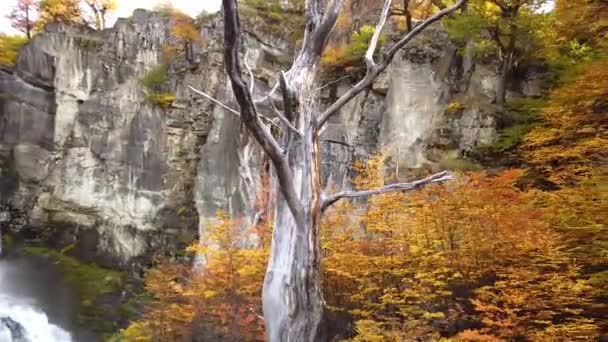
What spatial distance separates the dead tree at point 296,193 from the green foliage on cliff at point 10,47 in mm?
21953

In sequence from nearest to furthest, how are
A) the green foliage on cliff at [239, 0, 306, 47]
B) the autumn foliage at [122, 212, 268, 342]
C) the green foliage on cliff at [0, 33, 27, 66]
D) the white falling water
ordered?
1. the autumn foliage at [122, 212, 268, 342]
2. the white falling water
3. the green foliage on cliff at [239, 0, 306, 47]
4. the green foliage on cliff at [0, 33, 27, 66]

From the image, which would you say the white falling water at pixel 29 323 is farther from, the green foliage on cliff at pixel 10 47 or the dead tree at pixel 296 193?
the dead tree at pixel 296 193

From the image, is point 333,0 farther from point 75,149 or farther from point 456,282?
point 75,149

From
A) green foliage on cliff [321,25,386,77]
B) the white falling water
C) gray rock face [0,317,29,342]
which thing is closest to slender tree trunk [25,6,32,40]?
the white falling water

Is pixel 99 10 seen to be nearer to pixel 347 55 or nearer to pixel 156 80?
pixel 156 80

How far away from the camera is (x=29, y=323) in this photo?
15.8 m

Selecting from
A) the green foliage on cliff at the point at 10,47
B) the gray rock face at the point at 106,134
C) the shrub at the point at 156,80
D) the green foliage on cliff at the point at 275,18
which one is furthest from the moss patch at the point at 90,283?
the green foliage on cliff at the point at 275,18

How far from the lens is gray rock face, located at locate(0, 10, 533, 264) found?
16.8m

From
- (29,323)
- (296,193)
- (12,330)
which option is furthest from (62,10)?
(296,193)

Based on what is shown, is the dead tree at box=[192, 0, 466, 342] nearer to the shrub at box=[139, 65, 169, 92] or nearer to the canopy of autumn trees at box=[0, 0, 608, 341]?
the canopy of autumn trees at box=[0, 0, 608, 341]

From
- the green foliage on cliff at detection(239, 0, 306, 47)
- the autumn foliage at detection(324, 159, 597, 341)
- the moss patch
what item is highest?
the green foliage on cliff at detection(239, 0, 306, 47)

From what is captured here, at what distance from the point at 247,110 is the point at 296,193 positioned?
28.1 inches

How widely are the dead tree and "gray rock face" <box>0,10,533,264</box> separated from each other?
1072cm

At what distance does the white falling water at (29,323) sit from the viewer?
15003 mm
